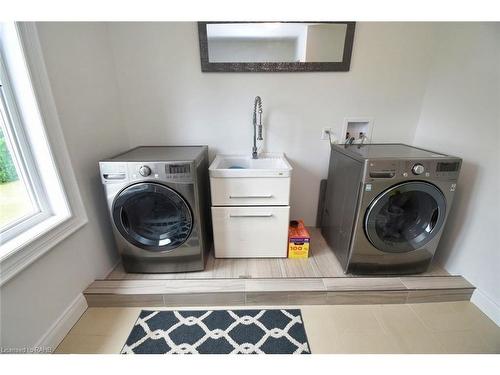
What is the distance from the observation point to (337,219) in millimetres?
1620

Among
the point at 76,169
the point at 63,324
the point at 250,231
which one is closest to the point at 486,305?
the point at 250,231

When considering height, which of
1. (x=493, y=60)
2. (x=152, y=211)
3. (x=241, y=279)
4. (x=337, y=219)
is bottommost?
(x=241, y=279)

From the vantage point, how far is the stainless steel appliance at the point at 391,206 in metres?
1.22

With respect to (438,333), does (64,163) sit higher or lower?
higher

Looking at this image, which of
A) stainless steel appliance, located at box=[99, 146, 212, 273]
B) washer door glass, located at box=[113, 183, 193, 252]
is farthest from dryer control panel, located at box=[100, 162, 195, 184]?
washer door glass, located at box=[113, 183, 193, 252]

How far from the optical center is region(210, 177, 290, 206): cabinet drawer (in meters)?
1.45

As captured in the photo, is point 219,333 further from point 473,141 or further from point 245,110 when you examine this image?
point 473,141

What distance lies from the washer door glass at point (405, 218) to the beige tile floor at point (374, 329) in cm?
42

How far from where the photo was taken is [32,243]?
1006mm

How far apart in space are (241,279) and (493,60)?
2.04 m

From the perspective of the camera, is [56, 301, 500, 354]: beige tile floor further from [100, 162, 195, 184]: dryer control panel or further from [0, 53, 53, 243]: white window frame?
[100, 162, 195, 184]: dryer control panel

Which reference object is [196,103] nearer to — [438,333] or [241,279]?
[241,279]

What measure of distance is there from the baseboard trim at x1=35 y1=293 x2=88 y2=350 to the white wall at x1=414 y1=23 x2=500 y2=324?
100 inches
